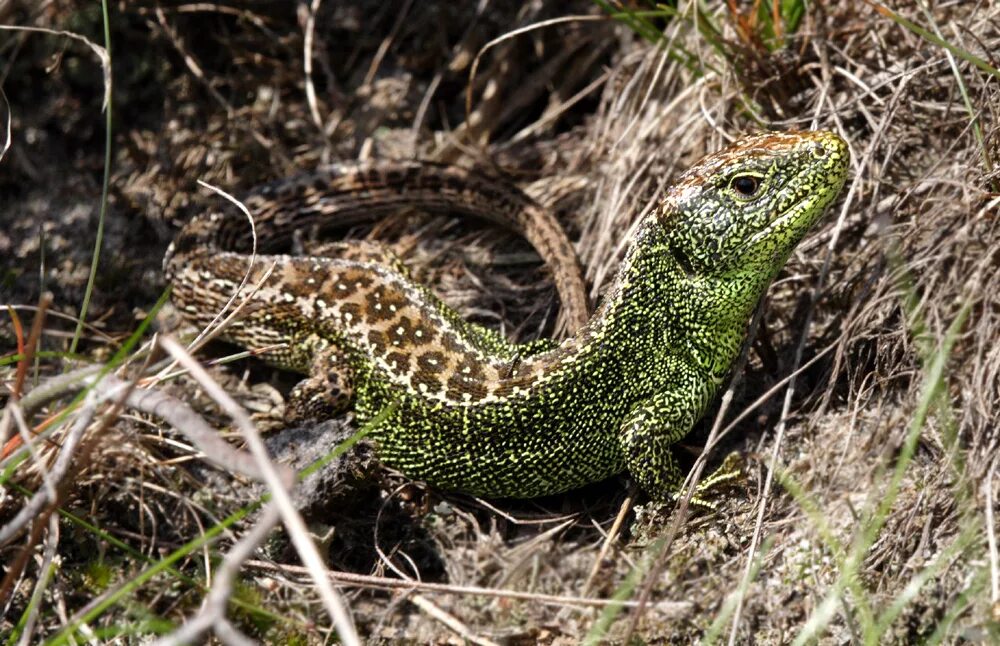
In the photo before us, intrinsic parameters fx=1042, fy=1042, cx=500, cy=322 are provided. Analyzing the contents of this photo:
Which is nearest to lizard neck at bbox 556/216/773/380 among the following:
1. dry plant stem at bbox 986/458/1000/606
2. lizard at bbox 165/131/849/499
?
lizard at bbox 165/131/849/499

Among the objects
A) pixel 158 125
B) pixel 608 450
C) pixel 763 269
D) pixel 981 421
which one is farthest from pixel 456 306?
pixel 981 421

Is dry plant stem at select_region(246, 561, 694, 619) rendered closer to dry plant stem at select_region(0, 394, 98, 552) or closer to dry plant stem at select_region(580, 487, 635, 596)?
dry plant stem at select_region(580, 487, 635, 596)

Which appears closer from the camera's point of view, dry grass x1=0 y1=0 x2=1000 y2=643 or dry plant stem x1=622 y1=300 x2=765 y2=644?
dry plant stem x1=622 y1=300 x2=765 y2=644

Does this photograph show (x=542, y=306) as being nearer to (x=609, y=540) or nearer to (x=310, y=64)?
(x=609, y=540)

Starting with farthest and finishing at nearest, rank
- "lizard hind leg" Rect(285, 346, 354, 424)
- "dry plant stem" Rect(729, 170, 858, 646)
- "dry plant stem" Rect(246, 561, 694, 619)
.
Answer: "lizard hind leg" Rect(285, 346, 354, 424) < "dry plant stem" Rect(246, 561, 694, 619) < "dry plant stem" Rect(729, 170, 858, 646)

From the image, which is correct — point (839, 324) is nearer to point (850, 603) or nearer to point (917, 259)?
point (917, 259)
